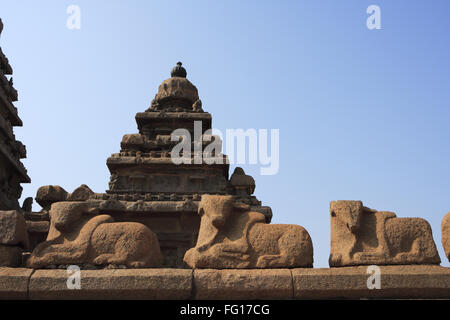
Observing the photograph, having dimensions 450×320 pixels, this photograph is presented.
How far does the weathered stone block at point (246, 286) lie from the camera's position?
5.62 m

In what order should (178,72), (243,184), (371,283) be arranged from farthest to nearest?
(178,72) < (243,184) < (371,283)

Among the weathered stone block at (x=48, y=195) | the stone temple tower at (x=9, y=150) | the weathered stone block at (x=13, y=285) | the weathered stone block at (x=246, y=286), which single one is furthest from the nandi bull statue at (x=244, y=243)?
the stone temple tower at (x=9, y=150)

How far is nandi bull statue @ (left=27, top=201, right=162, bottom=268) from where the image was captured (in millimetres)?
5984

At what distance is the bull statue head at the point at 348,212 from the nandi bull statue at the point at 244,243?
1.78 ft

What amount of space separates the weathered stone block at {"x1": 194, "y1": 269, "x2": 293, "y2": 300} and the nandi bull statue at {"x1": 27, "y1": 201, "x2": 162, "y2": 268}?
0.92m

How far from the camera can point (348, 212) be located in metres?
6.14

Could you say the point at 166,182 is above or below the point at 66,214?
above

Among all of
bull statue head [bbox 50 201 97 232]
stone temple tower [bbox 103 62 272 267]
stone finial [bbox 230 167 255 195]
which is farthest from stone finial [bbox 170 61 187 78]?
bull statue head [bbox 50 201 97 232]

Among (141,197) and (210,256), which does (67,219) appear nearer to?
(210,256)

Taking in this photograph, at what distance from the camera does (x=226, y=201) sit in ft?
21.0

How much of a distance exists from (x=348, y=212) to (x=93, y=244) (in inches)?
141

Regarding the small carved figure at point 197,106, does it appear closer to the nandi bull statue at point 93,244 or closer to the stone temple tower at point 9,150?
the stone temple tower at point 9,150

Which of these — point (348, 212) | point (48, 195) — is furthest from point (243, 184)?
point (348, 212)

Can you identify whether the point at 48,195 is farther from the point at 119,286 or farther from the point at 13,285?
the point at 119,286
